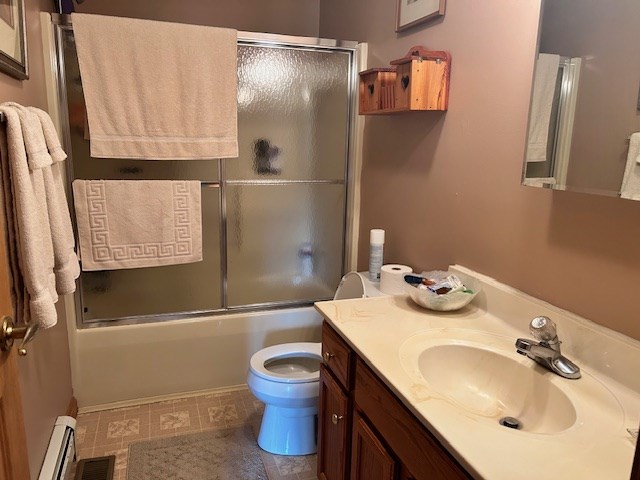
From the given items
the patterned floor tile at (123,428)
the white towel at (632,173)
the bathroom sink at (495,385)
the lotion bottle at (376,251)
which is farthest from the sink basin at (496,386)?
the patterned floor tile at (123,428)

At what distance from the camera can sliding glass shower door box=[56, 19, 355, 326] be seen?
7.69ft

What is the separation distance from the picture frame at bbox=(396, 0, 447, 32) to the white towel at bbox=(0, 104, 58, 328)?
4.57 feet

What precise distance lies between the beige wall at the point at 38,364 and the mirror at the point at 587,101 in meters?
1.54

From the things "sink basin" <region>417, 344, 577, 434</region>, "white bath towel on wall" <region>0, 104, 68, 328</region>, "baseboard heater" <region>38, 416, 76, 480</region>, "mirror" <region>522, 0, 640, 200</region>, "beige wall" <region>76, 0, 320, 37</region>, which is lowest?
"baseboard heater" <region>38, 416, 76, 480</region>

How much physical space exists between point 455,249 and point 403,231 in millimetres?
380

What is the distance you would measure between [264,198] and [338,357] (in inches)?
47.5

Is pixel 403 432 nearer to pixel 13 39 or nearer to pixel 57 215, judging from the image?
pixel 57 215

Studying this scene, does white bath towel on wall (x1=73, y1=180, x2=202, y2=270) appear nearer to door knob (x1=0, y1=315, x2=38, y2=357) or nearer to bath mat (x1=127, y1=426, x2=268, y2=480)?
bath mat (x1=127, y1=426, x2=268, y2=480)

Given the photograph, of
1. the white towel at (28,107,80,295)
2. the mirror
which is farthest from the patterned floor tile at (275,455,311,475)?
the mirror

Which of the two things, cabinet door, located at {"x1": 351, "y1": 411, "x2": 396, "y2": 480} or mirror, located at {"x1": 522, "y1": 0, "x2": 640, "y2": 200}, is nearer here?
mirror, located at {"x1": 522, "y1": 0, "x2": 640, "y2": 200}

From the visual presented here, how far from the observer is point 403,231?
2121 millimetres

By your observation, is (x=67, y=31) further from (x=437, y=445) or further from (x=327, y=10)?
(x=437, y=445)

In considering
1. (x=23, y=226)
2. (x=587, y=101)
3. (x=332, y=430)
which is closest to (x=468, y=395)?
(x=332, y=430)

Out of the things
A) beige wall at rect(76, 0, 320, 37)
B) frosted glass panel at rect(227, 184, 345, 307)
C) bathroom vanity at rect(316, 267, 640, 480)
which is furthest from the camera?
beige wall at rect(76, 0, 320, 37)
